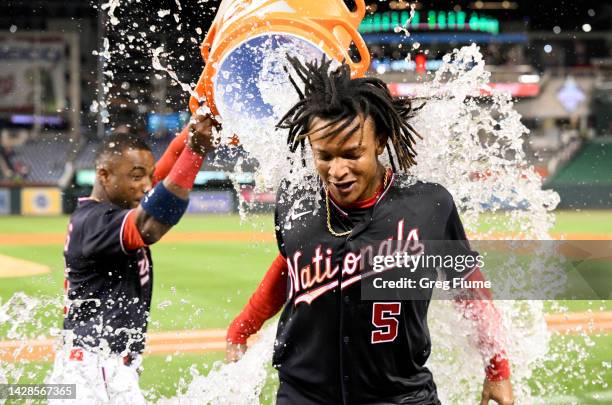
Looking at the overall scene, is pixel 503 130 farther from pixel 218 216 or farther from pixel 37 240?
pixel 218 216

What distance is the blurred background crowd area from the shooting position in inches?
1157

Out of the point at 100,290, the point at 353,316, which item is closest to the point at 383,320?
the point at 353,316

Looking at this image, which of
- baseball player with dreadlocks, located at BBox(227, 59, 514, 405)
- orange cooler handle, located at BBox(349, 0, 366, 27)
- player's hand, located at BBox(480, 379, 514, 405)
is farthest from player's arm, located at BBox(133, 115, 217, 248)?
player's hand, located at BBox(480, 379, 514, 405)

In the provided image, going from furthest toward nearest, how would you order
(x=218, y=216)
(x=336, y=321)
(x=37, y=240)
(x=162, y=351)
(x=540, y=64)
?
(x=540, y=64) → (x=218, y=216) → (x=37, y=240) → (x=162, y=351) → (x=336, y=321)

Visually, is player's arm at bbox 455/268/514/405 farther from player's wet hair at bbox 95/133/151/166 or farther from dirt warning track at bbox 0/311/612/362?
dirt warning track at bbox 0/311/612/362

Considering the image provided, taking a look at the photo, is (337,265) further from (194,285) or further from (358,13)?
(194,285)

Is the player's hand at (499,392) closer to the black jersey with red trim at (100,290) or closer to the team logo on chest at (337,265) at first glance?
the team logo on chest at (337,265)

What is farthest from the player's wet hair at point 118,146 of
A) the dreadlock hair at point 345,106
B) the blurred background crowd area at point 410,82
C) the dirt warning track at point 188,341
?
the blurred background crowd area at point 410,82

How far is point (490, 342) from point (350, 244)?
0.72m

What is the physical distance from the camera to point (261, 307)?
321 centimetres

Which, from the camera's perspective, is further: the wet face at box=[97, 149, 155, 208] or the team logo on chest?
the wet face at box=[97, 149, 155, 208]

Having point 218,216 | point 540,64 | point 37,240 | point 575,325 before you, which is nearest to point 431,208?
point 575,325

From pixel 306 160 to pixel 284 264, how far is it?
412mm

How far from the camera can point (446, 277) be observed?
2867 mm
